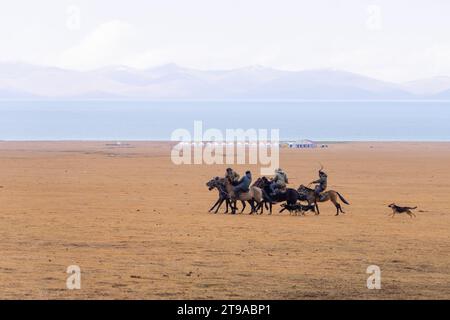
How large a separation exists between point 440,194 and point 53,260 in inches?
779

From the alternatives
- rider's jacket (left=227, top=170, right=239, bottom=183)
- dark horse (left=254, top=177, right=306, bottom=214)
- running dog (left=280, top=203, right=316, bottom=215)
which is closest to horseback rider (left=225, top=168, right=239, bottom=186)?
rider's jacket (left=227, top=170, right=239, bottom=183)

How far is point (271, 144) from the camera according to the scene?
78.1 metres

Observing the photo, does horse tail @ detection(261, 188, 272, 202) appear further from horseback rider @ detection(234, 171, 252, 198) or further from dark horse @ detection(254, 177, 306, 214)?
horseback rider @ detection(234, 171, 252, 198)

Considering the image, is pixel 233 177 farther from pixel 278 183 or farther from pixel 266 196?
pixel 278 183

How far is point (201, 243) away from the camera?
2120 cm

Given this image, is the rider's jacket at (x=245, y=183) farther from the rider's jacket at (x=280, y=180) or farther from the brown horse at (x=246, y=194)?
the rider's jacket at (x=280, y=180)

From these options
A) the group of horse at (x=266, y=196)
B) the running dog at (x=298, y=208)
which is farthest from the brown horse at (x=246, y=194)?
the running dog at (x=298, y=208)

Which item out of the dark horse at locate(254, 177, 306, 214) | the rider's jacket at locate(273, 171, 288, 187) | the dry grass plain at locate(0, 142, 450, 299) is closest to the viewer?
the dry grass plain at locate(0, 142, 450, 299)

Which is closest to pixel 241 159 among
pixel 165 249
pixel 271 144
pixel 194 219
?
pixel 271 144

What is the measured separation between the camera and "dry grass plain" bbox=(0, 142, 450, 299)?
52.6 ft

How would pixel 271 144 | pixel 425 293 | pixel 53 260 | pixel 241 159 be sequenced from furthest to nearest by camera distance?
1. pixel 271 144
2. pixel 241 159
3. pixel 53 260
4. pixel 425 293

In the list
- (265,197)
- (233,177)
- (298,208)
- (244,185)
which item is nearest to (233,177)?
(233,177)
